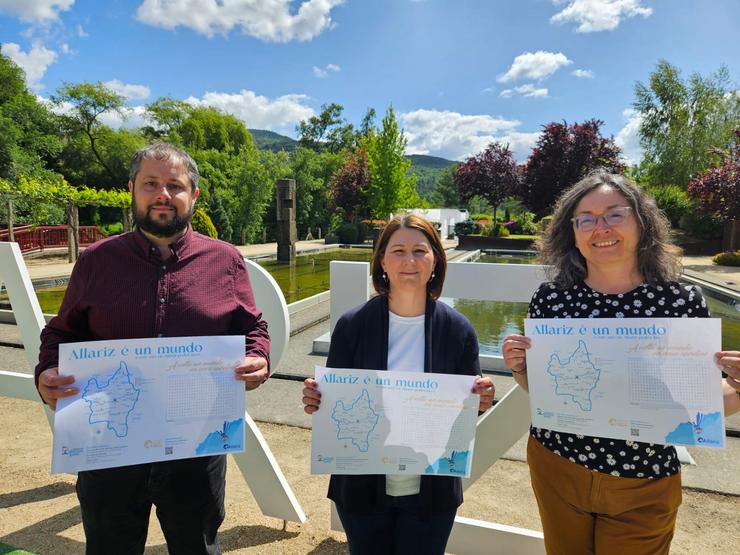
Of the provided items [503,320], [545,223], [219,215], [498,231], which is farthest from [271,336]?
[498,231]

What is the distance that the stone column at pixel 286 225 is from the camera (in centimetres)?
1783

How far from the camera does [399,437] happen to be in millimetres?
1637

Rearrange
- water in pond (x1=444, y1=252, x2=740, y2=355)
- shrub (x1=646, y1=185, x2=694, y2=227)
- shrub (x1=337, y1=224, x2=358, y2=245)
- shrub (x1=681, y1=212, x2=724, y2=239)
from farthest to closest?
shrub (x1=337, y1=224, x2=358, y2=245)
shrub (x1=646, y1=185, x2=694, y2=227)
shrub (x1=681, y1=212, x2=724, y2=239)
water in pond (x1=444, y1=252, x2=740, y2=355)

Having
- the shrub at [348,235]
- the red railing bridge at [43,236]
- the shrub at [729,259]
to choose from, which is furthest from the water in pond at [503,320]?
the shrub at [348,235]

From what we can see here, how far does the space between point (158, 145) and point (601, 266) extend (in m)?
1.75

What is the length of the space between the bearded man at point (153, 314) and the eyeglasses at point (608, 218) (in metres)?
1.32

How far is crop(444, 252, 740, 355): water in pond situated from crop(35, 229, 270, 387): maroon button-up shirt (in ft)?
14.8

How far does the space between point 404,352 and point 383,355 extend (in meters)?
0.09

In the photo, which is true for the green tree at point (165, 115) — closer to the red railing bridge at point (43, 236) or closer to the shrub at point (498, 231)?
the red railing bridge at point (43, 236)

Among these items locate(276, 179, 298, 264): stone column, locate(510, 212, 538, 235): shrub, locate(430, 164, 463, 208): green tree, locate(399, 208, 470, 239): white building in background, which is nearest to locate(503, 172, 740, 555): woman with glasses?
locate(276, 179, 298, 264): stone column

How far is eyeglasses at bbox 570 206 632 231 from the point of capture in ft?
5.01

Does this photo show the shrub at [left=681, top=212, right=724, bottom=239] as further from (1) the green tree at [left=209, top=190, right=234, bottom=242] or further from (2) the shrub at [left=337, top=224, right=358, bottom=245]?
(1) the green tree at [left=209, top=190, right=234, bottom=242]

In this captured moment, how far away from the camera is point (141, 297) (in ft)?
5.71

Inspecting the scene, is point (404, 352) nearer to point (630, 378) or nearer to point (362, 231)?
point (630, 378)
